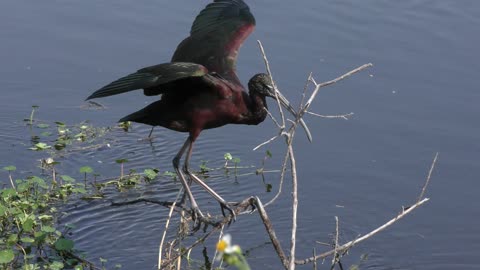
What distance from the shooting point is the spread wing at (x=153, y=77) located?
19.0 ft

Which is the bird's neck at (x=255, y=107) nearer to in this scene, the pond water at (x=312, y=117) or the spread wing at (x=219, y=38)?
the spread wing at (x=219, y=38)

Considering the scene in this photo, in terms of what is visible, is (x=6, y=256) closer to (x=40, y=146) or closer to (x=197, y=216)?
(x=197, y=216)

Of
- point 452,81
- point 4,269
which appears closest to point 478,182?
point 452,81

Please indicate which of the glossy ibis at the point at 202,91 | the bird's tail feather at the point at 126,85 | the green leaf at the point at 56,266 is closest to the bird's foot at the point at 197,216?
the glossy ibis at the point at 202,91

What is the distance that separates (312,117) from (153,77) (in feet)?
8.67

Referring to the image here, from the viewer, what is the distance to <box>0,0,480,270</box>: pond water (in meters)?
6.96

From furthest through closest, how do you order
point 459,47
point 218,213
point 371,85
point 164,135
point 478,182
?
point 459,47 → point 371,85 → point 164,135 → point 478,182 → point 218,213

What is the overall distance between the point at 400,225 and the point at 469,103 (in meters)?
1.73

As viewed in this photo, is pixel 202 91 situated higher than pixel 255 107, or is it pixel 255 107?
pixel 202 91

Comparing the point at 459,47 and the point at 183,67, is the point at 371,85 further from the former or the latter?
the point at 183,67

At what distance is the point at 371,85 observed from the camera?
28.6ft

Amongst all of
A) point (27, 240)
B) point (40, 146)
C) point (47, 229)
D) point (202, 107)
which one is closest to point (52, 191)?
point (40, 146)

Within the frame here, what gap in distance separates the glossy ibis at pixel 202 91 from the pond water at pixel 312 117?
76 centimetres

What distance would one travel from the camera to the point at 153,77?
586 cm
